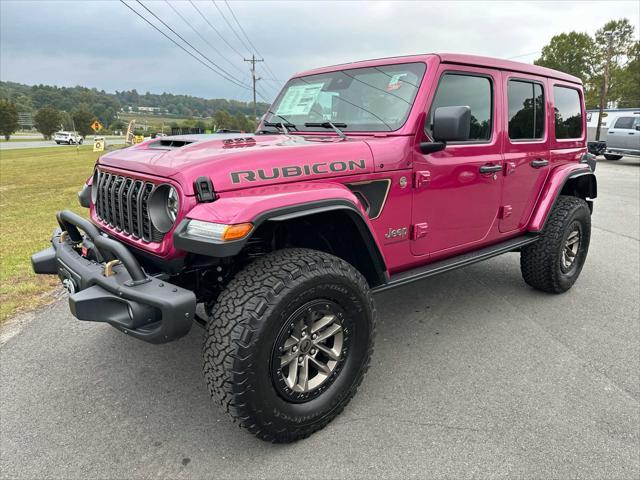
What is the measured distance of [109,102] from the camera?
8738cm

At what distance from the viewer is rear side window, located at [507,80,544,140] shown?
143 inches

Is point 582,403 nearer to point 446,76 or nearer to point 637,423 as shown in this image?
point 637,423

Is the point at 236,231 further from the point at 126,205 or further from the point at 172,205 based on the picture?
the point at 126,205

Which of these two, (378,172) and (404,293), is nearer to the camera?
(378,172)

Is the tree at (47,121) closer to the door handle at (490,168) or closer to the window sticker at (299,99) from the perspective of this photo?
the window sticker at (299,99)

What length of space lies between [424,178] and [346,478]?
5.81 ft

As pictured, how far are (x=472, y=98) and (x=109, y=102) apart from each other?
319ft

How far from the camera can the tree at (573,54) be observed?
168 ft

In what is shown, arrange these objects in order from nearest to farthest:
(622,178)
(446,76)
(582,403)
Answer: (582,403)
(446,76)
(622,178)

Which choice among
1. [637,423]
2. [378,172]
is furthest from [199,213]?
[637,423]

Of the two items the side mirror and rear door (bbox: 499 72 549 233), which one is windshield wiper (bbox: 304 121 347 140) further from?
rear door (bbox: 499 72 549 233)

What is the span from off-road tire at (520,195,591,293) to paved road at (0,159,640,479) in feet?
0.87

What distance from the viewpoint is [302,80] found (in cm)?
375

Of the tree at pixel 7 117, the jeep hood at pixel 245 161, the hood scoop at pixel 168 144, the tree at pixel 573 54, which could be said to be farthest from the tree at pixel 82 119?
the jeep hood at pixel 245 161
